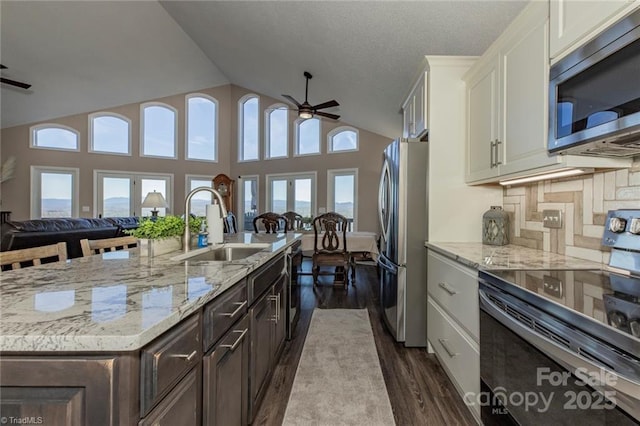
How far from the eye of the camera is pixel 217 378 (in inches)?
41.8

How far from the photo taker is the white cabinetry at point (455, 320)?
1.53 m

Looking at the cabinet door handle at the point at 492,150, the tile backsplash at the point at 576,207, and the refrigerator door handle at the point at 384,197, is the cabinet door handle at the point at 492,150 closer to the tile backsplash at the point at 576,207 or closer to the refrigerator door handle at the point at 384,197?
the tile backsplash at the point at 576,207

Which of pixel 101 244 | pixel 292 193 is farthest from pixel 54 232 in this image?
pixel 292 193

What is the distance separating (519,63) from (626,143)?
0.77 m

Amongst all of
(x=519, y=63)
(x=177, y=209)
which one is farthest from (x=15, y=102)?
(x=519, y=63)

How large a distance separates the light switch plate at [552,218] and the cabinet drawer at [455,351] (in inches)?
35.0

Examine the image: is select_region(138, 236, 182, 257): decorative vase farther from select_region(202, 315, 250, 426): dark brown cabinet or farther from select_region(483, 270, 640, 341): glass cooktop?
select_region(483, 270, 640, 341): glass cooktop

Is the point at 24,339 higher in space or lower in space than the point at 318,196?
lower

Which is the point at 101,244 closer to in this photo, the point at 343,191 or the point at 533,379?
the point at 533,379

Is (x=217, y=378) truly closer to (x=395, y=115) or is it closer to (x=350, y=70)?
(x=350, y=70)

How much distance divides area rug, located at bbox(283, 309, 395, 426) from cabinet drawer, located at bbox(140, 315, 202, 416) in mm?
1014

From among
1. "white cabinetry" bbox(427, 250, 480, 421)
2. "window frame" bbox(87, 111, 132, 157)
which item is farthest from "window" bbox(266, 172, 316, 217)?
"white cabinetry" bbox(427, 250, 480, 421)

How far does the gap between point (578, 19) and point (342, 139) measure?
19.3 ft

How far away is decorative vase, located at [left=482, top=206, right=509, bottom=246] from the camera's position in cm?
217
